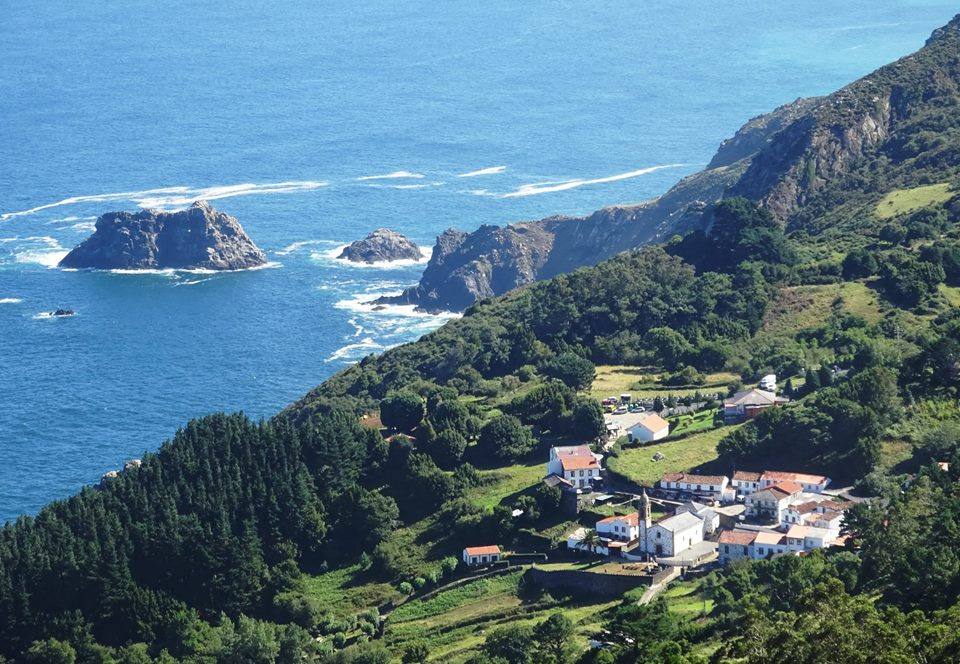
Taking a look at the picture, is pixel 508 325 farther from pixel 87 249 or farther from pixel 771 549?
pixel 87 249

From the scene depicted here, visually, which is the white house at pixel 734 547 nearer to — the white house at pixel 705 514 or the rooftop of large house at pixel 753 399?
the white house at pixel 705 514

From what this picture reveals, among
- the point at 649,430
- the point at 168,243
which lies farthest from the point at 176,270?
the point at 649,430

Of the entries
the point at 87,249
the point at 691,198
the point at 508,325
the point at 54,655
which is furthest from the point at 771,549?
the point at 87,249

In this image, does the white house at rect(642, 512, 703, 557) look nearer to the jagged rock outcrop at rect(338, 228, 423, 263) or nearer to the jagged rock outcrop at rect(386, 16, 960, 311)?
the jagged rock outcrop at rect(386, 16, 960, 311)

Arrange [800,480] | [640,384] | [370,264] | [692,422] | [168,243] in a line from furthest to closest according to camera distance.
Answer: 1. [168,243]
2. [370,264]
3. [640,384]
4. [692,422]
5. [800,480]

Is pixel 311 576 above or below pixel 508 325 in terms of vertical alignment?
below

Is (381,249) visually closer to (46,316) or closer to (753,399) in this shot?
(46,316)

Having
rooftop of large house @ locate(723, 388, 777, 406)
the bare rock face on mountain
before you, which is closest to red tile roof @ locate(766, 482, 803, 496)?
rooftop of large house @ locate(723, 388, 777, 406)
